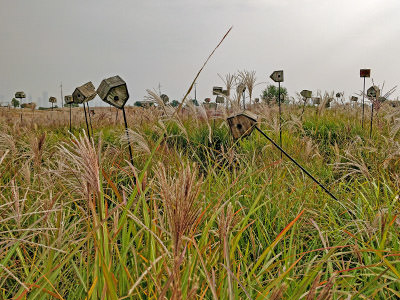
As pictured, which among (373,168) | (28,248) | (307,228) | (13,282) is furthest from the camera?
(373,168)

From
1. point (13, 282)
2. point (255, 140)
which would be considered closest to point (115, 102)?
point (13, 282)

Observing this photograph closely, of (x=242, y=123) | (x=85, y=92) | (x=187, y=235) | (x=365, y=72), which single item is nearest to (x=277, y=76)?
(x=365, y=72)

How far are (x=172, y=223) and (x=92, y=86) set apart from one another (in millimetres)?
4372

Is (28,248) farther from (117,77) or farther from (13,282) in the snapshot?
(117,77)

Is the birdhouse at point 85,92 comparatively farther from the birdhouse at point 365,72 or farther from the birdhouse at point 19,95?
the birdhouse at point 19,95

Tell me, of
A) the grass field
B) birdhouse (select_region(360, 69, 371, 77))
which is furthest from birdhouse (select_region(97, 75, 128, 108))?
birdhouse (select_region(360, 69, 371, 77))

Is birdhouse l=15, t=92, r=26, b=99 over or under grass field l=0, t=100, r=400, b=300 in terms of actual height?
over

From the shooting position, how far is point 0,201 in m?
2.74

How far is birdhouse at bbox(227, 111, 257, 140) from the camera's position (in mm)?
2229

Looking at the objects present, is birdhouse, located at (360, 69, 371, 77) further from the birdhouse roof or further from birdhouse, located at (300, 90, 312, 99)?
the birdhouse roof

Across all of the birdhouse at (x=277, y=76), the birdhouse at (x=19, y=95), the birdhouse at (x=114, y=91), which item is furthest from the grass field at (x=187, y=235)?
the birdhouse at (x=19, y=95)

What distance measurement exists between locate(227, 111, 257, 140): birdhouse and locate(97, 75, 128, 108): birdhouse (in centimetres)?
105

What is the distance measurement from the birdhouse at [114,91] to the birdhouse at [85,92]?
170cm

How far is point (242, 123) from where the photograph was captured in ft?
7.41
